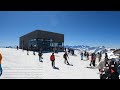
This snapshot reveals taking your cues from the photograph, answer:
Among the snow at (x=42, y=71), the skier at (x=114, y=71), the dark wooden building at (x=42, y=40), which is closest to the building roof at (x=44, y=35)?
the dark wooden building at (x=42, y=40)

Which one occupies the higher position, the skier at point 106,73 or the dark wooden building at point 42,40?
the dark wooden building at point 42,40

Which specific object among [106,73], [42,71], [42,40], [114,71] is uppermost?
[42,40]

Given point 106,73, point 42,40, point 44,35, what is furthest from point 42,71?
point 44,35

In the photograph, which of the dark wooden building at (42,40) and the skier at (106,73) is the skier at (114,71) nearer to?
the skier at (106,73)

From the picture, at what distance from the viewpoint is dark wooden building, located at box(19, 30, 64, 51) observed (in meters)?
35.6

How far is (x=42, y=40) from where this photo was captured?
35.9 meters

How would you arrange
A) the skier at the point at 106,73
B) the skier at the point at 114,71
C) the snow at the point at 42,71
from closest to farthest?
1. the skier at the point at 114,71
2. the skier at the point at 106,73
3. the snow at the point at 42,71

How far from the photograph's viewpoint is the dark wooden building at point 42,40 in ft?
117

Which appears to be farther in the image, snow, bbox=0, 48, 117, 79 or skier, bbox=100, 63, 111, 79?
snow, bbox=0, 48, 117, 79

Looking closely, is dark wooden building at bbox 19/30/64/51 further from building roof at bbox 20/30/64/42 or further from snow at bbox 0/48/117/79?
snow at bbox 0/48/117/79

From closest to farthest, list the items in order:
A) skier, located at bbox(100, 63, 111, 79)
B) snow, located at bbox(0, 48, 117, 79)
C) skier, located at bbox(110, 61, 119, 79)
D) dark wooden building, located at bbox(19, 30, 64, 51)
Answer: skier, located at bbox(110, 61, 119, 79), skier, located at bbox(100, 63, 111, 79), snow, located at bbox(0, 48, 117, 79), dark wooden building, located at bbox(19, 30, 64, 51)

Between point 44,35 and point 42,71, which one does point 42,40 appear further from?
point 42,71

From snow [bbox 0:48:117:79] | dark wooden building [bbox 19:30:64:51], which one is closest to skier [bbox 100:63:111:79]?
snow [bbox 0:48:117:79]
